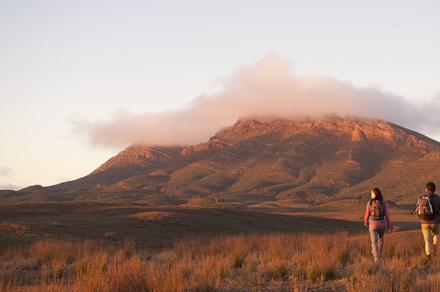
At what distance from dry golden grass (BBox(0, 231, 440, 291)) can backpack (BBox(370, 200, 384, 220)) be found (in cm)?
113

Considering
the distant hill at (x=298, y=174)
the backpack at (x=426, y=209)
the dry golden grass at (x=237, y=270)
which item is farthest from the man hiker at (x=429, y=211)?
the distant hill at (x=298, y=174)

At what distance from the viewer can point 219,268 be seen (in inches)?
531

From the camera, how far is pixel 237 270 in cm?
1511

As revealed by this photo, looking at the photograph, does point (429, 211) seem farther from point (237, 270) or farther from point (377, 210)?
point (237, 270)

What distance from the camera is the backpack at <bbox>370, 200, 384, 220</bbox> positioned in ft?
50.2

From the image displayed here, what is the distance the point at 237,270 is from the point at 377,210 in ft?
12.7

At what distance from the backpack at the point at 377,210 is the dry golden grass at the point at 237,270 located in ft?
3.71

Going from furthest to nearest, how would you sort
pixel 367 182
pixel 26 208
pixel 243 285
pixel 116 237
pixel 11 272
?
pixel 367 182 → pixel 26 208 → pixel 116 237 → pixel 11 272 → pixel 243 285

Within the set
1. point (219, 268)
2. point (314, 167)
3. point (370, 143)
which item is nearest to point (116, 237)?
point (219, 268)

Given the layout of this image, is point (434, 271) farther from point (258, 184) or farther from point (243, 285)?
point (258, 184)

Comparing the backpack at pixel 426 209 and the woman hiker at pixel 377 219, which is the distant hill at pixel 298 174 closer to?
the woman hiker at pixel 377 219

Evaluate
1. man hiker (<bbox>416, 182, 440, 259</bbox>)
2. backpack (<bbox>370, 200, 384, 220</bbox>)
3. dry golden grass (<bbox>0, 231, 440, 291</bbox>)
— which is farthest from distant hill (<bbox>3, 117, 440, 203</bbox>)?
backpack (<bbox>370, 200, 384, 220</bbox>)

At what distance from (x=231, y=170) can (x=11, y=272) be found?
536 feet

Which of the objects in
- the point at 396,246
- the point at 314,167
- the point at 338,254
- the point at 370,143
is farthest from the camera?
the point at 370,143
